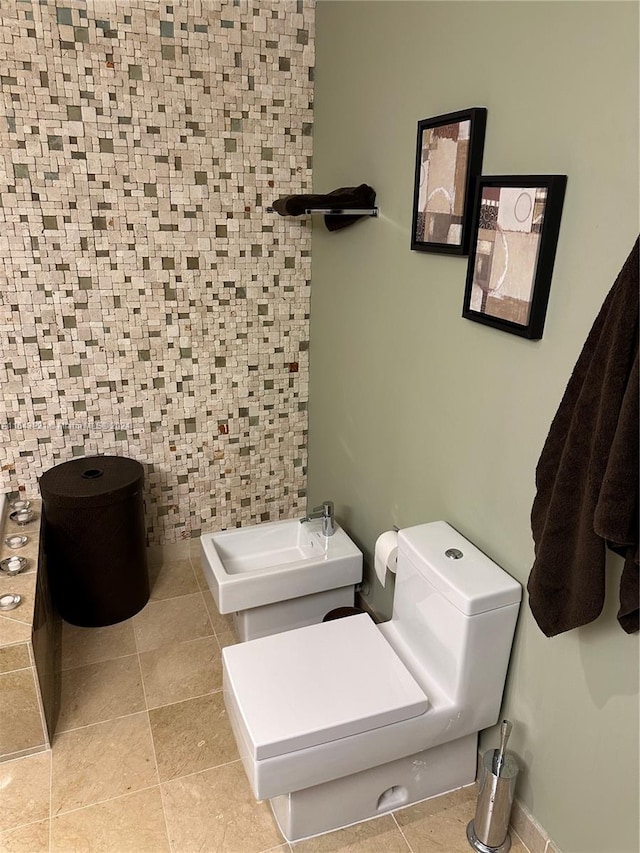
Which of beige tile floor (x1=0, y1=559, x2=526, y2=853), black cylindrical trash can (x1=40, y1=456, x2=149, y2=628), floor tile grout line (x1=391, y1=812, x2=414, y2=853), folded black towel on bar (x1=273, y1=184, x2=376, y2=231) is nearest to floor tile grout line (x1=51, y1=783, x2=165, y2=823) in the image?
beige tile floor (x1=0, y1=559, x2=526, y2=853)

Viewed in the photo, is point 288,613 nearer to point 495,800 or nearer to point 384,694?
point 384,694

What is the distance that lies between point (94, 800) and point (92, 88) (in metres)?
2.18

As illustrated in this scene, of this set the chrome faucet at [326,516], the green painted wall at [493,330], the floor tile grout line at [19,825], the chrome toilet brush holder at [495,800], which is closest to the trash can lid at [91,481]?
the chrome faucet at [326,516]

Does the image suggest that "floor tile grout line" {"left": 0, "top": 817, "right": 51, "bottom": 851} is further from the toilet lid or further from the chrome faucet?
the chrome faucet

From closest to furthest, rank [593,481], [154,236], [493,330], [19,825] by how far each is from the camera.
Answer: [593,481], [493,330], [19,825], [154,236]

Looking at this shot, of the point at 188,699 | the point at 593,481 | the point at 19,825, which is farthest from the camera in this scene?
the point at 188,699

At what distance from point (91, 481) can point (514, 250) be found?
165 cm

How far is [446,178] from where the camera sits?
1617 mm

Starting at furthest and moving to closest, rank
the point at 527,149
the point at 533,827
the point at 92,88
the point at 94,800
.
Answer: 1. the point at 92,88
2. the point at 94,800
3. the point at 533,827
4. the point at 527,149

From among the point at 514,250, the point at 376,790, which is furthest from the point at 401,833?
the point at 514,250

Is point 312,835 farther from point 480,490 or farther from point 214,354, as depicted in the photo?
point 214,354

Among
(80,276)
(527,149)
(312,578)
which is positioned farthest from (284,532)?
(527,149)

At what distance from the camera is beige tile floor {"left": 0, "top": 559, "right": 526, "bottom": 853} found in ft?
5.44

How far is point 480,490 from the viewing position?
166cm
